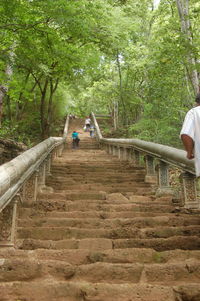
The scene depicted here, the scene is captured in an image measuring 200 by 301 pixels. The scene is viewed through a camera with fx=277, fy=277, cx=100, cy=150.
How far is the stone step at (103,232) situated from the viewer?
11.0 ft

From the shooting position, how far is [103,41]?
40.0 ft

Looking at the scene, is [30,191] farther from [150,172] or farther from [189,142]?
[150,172]

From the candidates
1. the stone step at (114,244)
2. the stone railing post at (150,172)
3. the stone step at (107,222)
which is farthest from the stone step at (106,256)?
the stone railing post at (150,172)

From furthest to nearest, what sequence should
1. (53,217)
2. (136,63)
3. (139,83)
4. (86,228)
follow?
1. (139,83)
2. (136,63)
3. (53,217)
4. (86,228)

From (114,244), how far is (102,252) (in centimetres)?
39

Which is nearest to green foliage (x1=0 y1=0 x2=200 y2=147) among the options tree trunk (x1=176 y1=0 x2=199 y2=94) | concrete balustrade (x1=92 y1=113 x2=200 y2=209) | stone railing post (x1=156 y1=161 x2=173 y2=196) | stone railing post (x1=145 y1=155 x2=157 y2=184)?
tree trunk (x1=176 y1=0 x2=199 y2=94)

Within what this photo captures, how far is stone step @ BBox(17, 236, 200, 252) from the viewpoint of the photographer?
300cm

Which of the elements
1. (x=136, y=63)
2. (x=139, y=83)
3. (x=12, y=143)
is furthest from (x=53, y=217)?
(x=139, y=83)

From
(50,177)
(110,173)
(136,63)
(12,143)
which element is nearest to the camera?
(50,177)

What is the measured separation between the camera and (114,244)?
120 inches

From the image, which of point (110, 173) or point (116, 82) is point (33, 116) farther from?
point (110, 173)

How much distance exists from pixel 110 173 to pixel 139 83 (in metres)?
11.5

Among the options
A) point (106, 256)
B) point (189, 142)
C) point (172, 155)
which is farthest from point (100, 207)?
point (189, 142)

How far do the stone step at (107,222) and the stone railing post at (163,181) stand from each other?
165 cm
